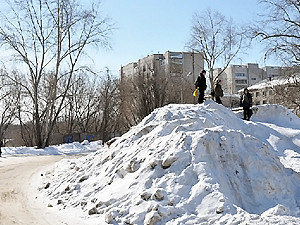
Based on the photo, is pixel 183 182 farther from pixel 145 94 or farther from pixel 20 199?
pixel 145 94

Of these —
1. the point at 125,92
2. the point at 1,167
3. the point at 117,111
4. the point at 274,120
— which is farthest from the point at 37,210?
the point at 117,111

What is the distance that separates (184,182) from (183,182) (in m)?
0.02

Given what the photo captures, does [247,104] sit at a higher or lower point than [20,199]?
higher

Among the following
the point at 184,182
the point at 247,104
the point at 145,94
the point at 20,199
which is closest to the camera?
the point at 184,182

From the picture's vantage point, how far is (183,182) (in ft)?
24.5

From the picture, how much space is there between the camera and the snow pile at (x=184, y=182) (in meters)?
6.74

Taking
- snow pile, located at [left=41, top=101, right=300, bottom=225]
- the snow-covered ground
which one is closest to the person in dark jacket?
the snow-covered ground

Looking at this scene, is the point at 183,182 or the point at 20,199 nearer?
the point at 183,182

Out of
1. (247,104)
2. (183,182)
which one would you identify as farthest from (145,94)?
(183,182)

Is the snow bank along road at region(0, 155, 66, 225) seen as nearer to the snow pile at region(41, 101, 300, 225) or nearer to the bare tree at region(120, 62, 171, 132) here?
the snow pile at region(41, 101, 300, 225)

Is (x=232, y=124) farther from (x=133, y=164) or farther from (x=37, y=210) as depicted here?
(x=37, y=210)

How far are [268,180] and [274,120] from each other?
7.13 metres

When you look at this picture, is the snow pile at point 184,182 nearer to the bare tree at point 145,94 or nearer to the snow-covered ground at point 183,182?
the snow-covered ground at point 183,182

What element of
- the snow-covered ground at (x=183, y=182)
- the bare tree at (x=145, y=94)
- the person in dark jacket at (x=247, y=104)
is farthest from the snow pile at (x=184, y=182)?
the bare tree at (x=145, y=94)
